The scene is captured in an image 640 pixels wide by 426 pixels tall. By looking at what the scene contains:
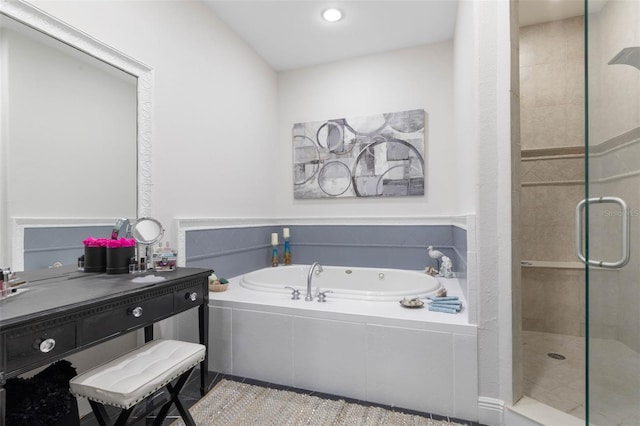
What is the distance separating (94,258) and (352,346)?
144 centimetres

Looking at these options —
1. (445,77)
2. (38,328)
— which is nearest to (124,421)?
(38,328)

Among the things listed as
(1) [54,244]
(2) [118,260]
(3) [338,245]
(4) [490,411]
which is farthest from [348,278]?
(1) [54,244]

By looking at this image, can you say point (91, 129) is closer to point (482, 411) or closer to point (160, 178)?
point (160, 178)

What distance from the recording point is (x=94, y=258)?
5.15ft

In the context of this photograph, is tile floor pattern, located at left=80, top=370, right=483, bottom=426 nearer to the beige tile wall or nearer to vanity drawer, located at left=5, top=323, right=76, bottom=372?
vanity drawer, located at left=5, top=323, right=76, bottom=372

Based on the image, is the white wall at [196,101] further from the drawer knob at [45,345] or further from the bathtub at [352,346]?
the drawer knob at [45,345]

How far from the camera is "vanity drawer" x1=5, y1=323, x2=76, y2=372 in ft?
3.03

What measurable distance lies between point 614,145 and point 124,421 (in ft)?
6.92

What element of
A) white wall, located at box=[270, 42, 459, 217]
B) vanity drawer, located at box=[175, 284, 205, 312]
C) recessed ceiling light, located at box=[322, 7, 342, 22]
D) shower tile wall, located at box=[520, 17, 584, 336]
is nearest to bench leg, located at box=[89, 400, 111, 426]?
vanity drawer, located at box=[175, 284, 205, 312]

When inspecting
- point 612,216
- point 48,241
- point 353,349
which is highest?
point 612,216

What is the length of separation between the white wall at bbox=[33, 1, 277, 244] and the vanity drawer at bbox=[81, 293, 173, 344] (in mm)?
775

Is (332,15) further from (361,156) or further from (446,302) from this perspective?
(446,302)

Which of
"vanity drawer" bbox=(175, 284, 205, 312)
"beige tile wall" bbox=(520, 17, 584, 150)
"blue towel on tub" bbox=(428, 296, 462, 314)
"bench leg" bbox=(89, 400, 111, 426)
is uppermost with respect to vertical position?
"beige tile wall" bbox=(520, 17, 584, 150)

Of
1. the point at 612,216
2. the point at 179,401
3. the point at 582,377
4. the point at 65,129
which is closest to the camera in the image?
the point at 612,216
